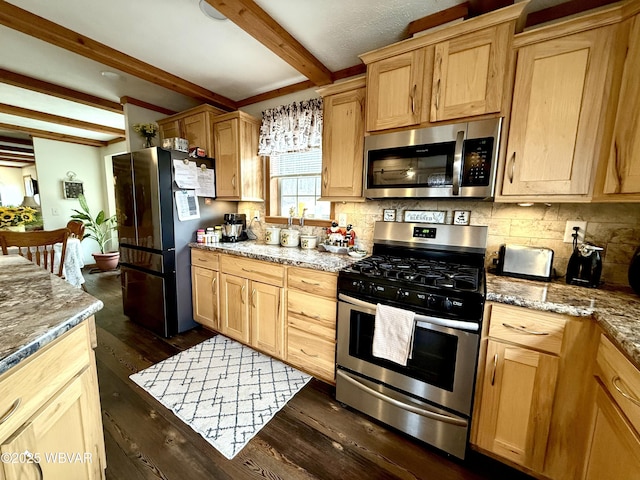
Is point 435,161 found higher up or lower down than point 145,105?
lower down

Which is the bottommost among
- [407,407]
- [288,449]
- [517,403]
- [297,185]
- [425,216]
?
[288,449]

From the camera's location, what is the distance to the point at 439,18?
1631mm

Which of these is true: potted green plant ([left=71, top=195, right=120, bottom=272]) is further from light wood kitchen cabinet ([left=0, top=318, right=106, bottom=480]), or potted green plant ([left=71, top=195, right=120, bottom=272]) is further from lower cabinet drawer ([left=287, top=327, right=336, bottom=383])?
light wood kitchen cabinet ([left=0, top=318, right=106, bottom=480])

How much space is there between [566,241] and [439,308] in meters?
0.96

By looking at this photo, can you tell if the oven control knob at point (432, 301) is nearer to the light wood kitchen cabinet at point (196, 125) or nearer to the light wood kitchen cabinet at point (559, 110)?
the light wood kitchen cabinet at point (559, 110)

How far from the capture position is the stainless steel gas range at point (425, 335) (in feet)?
4.34

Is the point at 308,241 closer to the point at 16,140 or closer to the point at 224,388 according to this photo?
the point at 224,388

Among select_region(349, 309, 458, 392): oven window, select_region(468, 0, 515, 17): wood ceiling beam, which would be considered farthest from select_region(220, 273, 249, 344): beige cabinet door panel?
select_region(468, 0, 515, 17): wood ceiling beam

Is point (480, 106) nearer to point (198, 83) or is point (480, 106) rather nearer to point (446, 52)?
point (446, 52)

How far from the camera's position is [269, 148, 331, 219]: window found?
8.54 feet

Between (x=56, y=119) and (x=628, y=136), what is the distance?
612 cm

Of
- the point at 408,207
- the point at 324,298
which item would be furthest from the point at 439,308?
the point at 408,207

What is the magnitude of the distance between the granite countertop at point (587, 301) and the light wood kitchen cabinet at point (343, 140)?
109 cm

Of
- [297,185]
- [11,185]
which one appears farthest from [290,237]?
[11,185]
